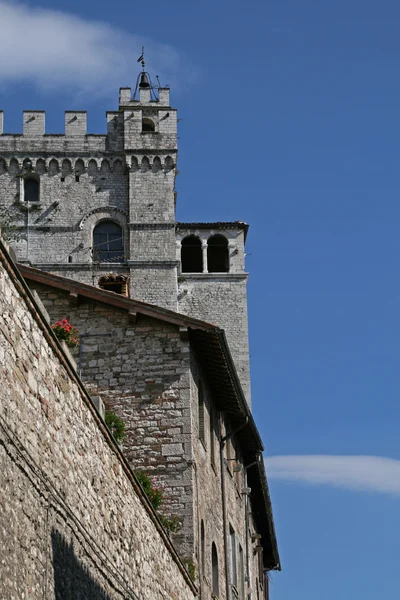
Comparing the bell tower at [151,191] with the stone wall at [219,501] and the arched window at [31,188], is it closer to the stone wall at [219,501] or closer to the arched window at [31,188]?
the arched window at [31,188]

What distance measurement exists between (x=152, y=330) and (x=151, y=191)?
143 ft

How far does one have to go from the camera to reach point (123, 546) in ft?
55.3

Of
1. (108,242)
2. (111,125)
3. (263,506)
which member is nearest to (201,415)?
(263,506)

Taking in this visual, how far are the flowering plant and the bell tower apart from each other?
39896 mm

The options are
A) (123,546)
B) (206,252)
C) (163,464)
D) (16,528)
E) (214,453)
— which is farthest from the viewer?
(206,252)

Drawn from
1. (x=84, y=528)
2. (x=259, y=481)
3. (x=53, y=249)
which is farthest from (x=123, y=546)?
→ (x=53, y=249)

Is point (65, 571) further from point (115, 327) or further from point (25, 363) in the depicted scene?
point (115, 327)

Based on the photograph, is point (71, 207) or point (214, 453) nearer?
point (214, 453)

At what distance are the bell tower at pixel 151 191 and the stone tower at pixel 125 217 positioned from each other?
0.16 ft

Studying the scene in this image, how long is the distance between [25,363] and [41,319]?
746 mm

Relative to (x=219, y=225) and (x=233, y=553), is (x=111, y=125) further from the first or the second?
(x=233, y=553)

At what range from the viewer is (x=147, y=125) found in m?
70.5

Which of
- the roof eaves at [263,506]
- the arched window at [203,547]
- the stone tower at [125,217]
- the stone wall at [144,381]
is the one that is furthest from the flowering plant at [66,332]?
the stone tower at [125,217]

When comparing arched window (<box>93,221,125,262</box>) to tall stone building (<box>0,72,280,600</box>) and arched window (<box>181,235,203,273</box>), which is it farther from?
arched window (<box>181,235,203,273</box>)
